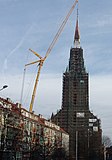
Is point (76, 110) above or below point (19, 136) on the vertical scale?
above

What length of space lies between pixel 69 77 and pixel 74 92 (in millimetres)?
7554

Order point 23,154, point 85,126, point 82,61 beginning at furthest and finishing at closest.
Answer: point 82,61, point 85,126, point 23,154

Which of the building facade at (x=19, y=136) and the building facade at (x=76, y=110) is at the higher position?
the building facade at (x=76, y=110)

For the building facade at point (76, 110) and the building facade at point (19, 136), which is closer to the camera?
the building facade at point (19, 136)

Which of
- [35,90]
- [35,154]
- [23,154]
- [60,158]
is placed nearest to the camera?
[35,154]

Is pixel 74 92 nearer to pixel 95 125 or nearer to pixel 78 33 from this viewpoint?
pixel 95 125

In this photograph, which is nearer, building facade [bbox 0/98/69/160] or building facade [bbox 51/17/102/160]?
building facade [bbox 0/98/69/160]

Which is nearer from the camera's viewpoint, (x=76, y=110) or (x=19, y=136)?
(x=19, y=136)

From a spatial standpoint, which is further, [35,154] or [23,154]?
[23,154]

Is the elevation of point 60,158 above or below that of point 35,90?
below

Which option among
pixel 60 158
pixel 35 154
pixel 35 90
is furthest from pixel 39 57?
pixel 35 154

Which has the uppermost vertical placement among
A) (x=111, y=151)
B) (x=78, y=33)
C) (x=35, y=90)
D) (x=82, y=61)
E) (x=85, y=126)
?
(x=78, y=33)

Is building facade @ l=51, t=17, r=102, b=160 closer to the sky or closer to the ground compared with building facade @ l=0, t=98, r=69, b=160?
closer to the sky

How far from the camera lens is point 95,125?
13850 cm
